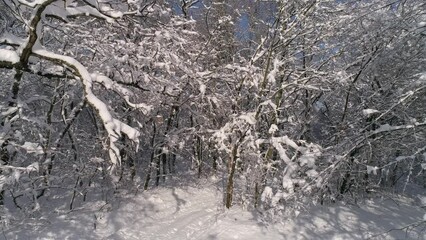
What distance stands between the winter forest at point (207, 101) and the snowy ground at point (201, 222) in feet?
0.23

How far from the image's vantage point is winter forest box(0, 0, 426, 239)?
573cm

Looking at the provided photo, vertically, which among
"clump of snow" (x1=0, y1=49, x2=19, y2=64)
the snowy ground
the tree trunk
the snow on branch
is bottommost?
the snowy ground

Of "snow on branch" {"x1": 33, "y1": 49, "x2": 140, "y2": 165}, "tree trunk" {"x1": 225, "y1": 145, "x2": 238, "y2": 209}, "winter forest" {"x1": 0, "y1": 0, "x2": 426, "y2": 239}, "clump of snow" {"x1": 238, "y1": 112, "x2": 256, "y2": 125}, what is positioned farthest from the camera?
"tree trunk" {"x1": 225, "y1": 145, "x2": 238, "y2": 209}

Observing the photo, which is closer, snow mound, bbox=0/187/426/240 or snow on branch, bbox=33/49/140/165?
snow on branch, bbox=33/49/140/165

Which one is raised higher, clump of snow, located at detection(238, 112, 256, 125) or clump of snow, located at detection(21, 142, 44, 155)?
clump of snow, located at detection(238, 112, 256, 125)

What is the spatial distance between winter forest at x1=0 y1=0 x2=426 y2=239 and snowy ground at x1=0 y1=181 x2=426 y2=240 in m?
0.07

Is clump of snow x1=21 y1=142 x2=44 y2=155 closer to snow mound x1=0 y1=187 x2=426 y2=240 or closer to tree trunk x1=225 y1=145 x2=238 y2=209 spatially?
snow mound x1=0 y1=187 x2=426 y2=240

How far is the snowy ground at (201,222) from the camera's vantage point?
826cm

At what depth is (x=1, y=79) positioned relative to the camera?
1022 cm

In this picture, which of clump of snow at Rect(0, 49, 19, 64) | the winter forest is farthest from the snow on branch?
clump of snow at Rect(0, 49, 19, 64)

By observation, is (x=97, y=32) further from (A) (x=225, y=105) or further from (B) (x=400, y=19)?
(B) (x=400, y=19)

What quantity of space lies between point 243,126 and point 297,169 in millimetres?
2114

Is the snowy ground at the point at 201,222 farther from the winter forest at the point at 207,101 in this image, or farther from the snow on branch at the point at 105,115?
the snow on branch at the point at 105,115

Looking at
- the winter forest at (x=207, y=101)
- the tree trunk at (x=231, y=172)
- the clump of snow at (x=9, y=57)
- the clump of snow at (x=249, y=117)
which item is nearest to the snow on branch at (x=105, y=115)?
the winter forest at (x=207, y=101)
